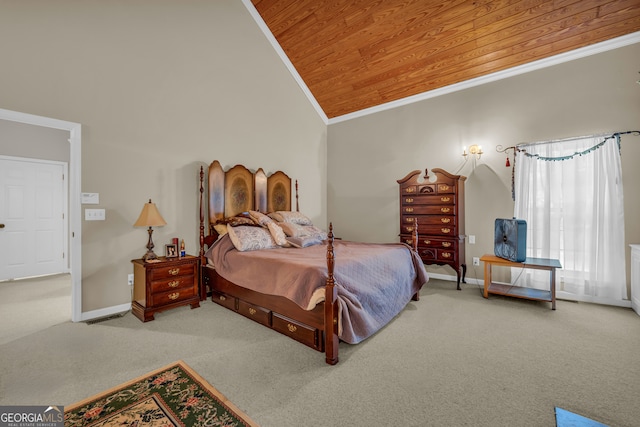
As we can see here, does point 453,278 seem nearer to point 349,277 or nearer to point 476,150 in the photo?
point 476,150

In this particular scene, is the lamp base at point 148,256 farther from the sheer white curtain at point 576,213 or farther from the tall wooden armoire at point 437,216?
the sheer white curtain at point 576,213

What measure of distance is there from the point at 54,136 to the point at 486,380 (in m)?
7.11

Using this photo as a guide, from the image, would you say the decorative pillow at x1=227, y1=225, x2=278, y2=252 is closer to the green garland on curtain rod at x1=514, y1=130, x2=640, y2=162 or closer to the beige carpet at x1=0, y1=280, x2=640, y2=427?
the beige carpet at x1=0, y1=280, x2=640, y2=427

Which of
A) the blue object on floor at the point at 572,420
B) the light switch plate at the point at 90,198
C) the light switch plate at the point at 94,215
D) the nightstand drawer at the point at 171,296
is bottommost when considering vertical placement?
the blue object on floor at the point at 572,420

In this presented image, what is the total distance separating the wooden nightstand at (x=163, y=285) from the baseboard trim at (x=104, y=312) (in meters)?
0.10

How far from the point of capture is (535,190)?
3.87 metres

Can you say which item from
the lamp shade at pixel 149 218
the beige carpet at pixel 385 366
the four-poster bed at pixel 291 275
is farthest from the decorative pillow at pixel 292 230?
the lamp shade at pixel 149 218

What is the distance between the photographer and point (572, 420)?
1.56m

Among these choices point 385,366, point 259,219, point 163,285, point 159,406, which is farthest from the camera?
point 259,219

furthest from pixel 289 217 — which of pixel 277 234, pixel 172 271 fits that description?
pixel 172 271

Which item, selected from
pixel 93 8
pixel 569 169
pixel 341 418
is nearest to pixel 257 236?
pixel 341 418

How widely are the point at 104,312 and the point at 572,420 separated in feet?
13.5

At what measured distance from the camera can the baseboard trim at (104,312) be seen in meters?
2.98

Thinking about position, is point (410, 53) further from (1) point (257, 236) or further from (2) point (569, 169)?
(1) point (257, 236)
